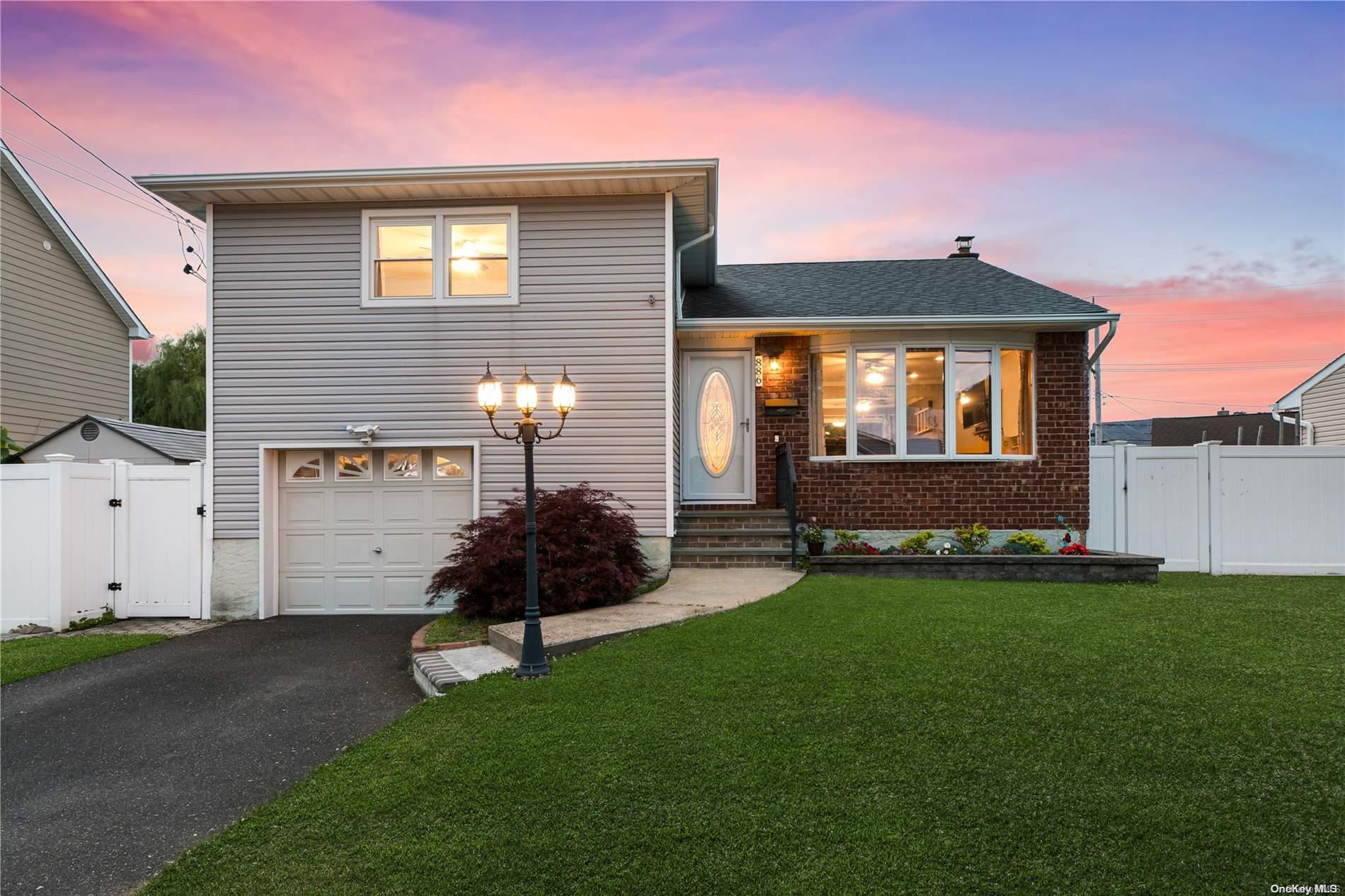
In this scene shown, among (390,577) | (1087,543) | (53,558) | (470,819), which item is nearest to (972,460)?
(1087,543)

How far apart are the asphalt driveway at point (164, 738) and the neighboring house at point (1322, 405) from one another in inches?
839

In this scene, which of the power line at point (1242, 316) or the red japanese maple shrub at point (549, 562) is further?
the power line at point (1242, 316)

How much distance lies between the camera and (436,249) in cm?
898

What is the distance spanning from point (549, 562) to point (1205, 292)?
1702 cm

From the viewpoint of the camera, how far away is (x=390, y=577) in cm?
905

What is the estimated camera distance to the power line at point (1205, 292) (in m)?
16.6

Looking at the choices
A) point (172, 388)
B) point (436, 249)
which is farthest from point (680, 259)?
point (172, 388)

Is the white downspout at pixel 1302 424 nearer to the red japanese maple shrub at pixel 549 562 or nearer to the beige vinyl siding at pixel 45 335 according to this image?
the red japanese maple shrub at pixel 549 562

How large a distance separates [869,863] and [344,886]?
1.93m

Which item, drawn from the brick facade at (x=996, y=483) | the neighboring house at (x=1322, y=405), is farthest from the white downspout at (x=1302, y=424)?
the brick facade at (x=996, y=483)

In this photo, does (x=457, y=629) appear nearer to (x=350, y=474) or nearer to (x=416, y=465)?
(x=416, y=465)

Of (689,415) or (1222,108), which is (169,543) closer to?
(689,415)

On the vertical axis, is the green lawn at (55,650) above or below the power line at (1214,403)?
below

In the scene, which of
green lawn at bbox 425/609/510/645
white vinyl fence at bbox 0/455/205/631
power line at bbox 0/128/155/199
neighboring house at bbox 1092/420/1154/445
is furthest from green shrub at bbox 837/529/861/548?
neighboring house at bbox 1092/420/1154/445
